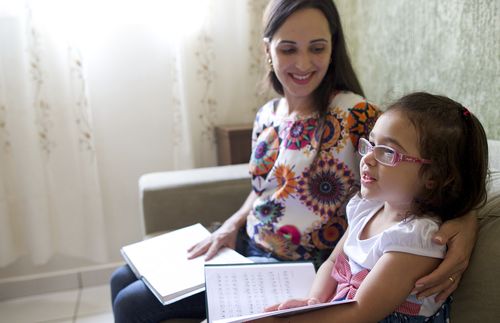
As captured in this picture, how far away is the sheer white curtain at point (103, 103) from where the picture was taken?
1.80 m

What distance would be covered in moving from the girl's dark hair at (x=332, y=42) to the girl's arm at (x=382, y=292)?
498 mm

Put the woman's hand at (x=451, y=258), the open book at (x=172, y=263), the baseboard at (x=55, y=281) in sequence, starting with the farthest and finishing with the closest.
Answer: the baseboard at (x=55, y=281)
the open book at (x=172, y=263)
the woman's hand at (x=451, y=258)

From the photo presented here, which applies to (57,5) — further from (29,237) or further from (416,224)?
(416,224)

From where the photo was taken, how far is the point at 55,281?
202 centimetres

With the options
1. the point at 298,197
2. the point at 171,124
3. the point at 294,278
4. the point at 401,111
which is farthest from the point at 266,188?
the point at 171,124

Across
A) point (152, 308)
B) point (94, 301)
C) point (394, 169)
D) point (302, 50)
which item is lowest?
point (94, 301)

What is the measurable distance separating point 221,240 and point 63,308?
114 cm

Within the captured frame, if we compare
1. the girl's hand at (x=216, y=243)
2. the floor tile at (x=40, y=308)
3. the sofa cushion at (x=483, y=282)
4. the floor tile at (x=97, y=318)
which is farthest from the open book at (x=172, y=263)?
the floor tile at (x=40, y=308)

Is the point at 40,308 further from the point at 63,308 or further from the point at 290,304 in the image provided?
the point at 290,304

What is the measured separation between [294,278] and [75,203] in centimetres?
135

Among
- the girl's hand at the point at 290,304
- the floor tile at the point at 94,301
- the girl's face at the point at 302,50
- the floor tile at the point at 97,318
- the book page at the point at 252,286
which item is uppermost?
the girl's face at the point at 302,50

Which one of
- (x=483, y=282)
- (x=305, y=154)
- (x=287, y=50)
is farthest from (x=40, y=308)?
A: (x=483, y=282)

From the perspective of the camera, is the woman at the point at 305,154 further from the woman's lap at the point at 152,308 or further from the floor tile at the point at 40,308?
the floor tile at the point at 40,308

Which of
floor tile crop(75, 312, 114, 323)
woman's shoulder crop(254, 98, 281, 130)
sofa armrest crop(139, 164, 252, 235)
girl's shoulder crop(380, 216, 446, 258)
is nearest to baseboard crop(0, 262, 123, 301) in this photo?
floor tile crop(75, 312, 114, 323)
